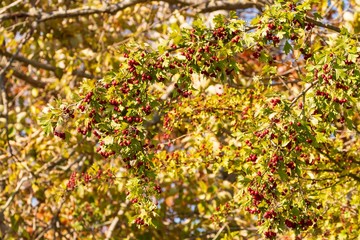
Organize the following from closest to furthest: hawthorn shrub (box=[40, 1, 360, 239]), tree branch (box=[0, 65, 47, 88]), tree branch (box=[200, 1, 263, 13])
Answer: hawthorn shrub (box=[40, 1, 360, 239]) → tree branch (box=[200, 1, 263, 13]) → tree branch (box=[0, 65, 47, 88])

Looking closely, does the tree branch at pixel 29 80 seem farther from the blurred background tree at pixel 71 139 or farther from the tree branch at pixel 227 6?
the tree branch at pixel 227 6

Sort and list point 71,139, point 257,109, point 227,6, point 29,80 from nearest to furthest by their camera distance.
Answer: point 257,109 → point 227,6 → point 71,139 → point 29,80

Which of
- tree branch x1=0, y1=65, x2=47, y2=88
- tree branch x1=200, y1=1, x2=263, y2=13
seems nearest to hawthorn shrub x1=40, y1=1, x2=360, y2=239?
tree branch x1=200, y1=1, x2=263, y2=13

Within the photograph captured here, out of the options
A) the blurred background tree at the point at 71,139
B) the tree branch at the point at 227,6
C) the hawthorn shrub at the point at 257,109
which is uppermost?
the hawthorn shrub at the point at 257,109

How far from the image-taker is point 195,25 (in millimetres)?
3914

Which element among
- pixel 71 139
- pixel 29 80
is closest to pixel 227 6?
pixel 71 139

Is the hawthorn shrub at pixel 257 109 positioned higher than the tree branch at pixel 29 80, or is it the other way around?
the hawthorn shrub at pixel 257 109

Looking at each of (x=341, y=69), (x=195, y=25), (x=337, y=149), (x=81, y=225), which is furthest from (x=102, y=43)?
(x=341, y=69)

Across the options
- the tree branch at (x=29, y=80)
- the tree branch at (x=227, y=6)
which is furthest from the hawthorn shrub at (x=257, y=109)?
the tree branch at (x=29, y=80)

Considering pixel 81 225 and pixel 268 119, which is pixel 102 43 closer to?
pixel 81 225

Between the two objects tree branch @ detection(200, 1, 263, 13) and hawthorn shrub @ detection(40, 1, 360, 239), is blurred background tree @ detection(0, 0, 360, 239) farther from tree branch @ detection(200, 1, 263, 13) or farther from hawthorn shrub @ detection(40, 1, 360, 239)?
hawthorn shrub @ detection(40, 1, 360, 239)

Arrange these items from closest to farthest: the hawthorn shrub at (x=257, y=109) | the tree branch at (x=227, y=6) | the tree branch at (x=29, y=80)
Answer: the hawthorn shrub at (x=257, y=109) → the tree branch at (x=227, y=6) → the tree branch at (x=29, y=80)

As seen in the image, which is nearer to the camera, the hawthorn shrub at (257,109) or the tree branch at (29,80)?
the hawthorn shrub at (257,109)

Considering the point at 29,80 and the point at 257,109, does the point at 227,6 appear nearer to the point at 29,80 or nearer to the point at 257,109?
the point at 29,80
